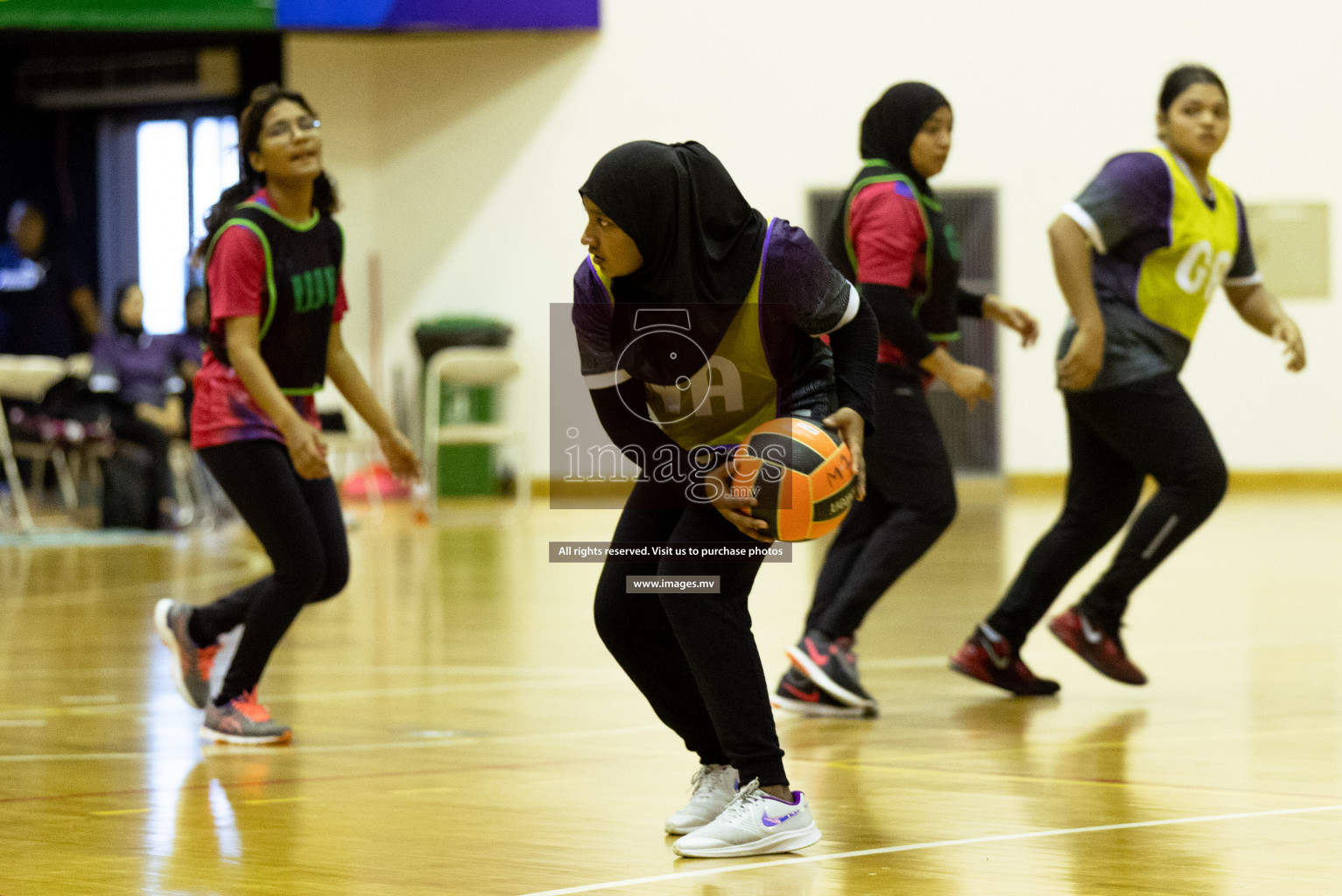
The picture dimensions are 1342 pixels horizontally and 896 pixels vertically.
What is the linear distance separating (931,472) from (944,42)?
10377 mm

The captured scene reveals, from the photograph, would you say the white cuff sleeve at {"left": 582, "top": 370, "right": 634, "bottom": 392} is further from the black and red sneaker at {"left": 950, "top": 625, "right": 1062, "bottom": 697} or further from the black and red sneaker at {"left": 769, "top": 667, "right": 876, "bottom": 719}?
the black and red sneaker at {"left": 950, "top": 625, "right": 1062, "bottom": 697}

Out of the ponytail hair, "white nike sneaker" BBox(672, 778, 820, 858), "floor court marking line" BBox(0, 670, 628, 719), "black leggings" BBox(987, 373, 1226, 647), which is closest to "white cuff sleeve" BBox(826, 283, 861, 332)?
"white nike sneaker" BBox(672, 778, 820, 858)

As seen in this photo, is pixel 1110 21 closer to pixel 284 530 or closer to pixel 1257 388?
pixel 1257 388

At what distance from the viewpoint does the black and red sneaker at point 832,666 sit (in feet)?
14.5

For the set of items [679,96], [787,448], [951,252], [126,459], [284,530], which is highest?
[679,96]

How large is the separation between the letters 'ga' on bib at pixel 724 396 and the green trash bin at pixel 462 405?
11.5 metres

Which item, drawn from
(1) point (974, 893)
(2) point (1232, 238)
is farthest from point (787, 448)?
(2) point (1232, 238)

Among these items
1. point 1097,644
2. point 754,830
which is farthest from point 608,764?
point 1097,644

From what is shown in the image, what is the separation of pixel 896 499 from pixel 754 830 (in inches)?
71.5

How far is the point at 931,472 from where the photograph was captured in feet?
15.1

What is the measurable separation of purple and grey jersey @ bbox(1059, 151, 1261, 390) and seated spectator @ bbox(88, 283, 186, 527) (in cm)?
840

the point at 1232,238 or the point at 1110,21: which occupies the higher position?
the point at 1110,21

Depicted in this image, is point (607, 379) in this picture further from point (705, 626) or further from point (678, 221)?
point (705, 626)

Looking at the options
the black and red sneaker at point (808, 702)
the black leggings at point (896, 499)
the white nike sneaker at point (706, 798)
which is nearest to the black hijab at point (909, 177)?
the black leggings at point (896, 499)
